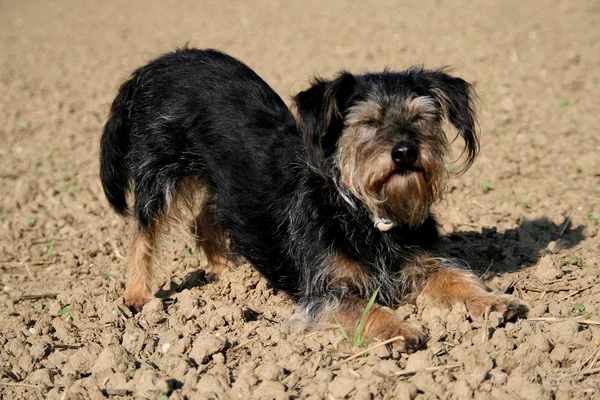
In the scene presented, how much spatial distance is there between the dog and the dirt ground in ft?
0.71

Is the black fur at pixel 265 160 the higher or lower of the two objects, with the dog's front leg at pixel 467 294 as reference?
higher

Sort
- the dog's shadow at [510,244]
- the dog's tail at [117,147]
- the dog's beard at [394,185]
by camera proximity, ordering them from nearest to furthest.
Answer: the dog's beard at [394,185] → the dog's shadow at [510,244] → the dog's tail at [117,147]

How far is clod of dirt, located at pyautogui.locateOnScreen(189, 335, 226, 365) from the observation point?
4.10 m

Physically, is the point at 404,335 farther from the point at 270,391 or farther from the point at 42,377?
the point at 42,377

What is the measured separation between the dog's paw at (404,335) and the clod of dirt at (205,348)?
92cm

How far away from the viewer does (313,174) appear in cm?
458

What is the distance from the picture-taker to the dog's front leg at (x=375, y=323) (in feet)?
13.1

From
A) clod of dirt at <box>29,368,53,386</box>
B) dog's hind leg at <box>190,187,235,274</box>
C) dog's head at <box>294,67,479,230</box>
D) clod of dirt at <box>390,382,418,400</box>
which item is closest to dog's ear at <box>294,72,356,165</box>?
dog's head at <box>294,67,479,230</box>

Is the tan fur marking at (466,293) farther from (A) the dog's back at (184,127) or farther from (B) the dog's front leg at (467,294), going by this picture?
(A) the dog's back at (184,127)

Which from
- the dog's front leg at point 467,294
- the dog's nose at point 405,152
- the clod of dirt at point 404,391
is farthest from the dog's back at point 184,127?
the clod of dirt at point 404,391

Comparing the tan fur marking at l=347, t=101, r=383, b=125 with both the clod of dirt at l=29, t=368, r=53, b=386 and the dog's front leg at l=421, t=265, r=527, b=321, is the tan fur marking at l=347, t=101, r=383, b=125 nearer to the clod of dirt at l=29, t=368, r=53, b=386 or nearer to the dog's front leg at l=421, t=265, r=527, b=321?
the dog's front leg at l=421, t=265, r=527, b=321

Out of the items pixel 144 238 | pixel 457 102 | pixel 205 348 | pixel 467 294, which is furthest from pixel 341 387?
pixel 144 238

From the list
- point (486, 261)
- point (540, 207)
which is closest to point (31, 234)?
point (486, 261)

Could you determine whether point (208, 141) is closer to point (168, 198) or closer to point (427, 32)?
point (168, 198)
